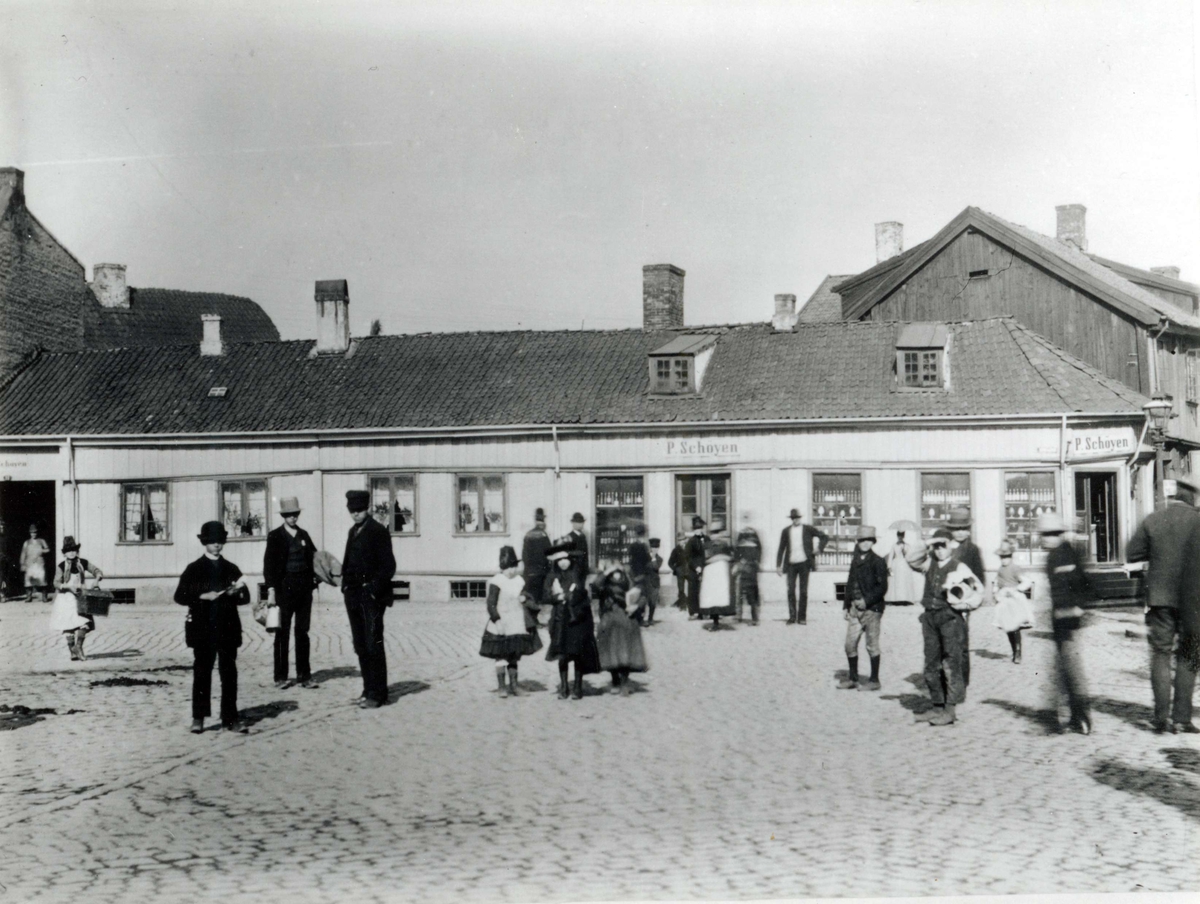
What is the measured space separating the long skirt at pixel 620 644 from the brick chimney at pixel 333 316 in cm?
432

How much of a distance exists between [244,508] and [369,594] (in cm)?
215

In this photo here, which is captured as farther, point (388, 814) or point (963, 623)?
point (963, 623)

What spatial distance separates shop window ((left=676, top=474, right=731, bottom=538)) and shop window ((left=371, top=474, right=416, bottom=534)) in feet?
11.6

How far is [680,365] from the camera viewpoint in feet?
50.8

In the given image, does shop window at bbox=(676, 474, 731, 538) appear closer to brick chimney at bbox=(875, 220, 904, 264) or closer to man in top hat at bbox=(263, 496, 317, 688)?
brick chimney at bbox=(875, 220, 904, 264)

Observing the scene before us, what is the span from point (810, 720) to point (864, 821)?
10.2 ft

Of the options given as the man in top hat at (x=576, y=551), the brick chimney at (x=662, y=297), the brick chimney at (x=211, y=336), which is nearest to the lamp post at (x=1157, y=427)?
the brick chimney at (x=662, y=297)

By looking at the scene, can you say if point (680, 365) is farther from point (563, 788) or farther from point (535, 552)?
point (563, 788)

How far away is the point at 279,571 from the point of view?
11094mm

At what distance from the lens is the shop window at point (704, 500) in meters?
14.3

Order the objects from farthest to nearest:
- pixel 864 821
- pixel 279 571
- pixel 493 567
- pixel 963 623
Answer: pixel 493 567 < pixel 279 571 < pixel 963 623 < pixel 864 821

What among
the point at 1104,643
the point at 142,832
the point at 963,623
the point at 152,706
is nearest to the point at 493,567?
the point at 152,706

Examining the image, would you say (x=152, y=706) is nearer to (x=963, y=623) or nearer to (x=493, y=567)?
Answer: (x=493, y=567)

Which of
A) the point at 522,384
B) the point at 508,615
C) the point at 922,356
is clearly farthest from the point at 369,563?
the point at 922,356
